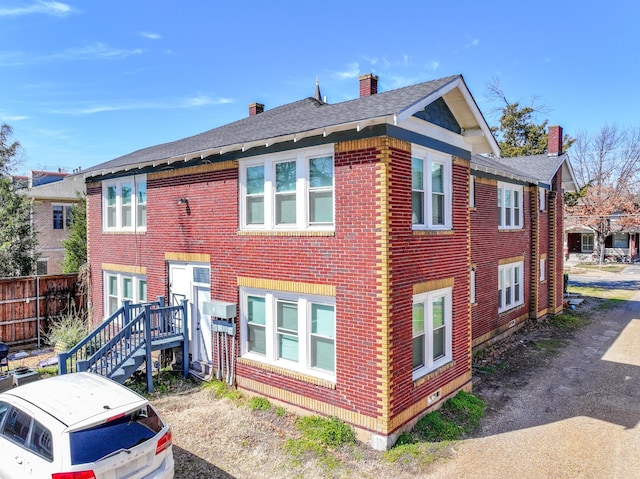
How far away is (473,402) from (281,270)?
5656 millimetres

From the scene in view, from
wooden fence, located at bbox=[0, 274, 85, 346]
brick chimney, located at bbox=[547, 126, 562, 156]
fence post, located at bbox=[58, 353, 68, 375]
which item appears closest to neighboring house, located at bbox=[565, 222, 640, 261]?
brick chimney, located at bbox=[547, 126, 562, 156]

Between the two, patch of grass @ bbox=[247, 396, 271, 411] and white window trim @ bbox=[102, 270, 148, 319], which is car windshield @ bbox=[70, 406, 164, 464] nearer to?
patch of grass @ bbox=[247, 396, 271, 411]

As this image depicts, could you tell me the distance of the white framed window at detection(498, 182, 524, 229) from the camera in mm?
16438

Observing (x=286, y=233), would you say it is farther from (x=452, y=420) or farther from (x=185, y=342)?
(x=452, y=420)

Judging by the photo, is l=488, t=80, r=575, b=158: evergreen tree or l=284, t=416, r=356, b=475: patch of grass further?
l=488, t=80, r=575, b=158: evergreen tree

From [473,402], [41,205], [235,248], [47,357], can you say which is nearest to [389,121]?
[235,248]

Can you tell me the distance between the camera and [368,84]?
41.9 feet

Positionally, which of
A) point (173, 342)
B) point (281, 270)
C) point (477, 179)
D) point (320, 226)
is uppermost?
point (477, 179)

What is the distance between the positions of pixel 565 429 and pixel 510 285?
30.2 ft

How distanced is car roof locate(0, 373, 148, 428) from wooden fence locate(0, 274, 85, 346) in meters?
10.7

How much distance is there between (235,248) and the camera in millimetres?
10172

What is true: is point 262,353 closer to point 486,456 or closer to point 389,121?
point 486,456

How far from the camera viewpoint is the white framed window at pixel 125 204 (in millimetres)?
13234

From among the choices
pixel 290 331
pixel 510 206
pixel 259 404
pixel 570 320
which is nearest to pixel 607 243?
pixel 570 320
